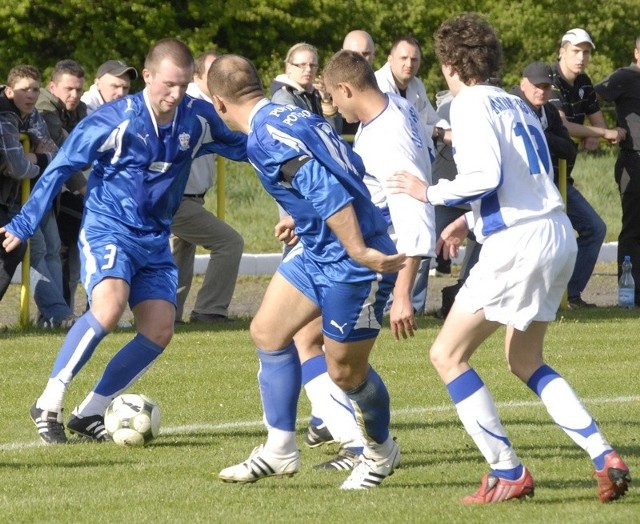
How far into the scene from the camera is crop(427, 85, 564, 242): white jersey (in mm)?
5934

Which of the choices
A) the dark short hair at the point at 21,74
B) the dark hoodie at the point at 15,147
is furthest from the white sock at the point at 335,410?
the dark short hair at the point at 21,74

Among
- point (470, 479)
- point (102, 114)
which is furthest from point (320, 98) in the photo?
point (470, 479)

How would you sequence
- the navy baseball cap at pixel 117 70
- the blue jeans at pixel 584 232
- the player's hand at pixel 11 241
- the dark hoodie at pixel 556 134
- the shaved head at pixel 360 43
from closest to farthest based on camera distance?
the player's hand at pixel 11 241, the navy baseball cap at pixel 117 70, the shaved head at pixel 360 43, the dark hoodie at pixel 556 134, the blue jeans at pixel 584 232

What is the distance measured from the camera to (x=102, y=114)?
7.89 m

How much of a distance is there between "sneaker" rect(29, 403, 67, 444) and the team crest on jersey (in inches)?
61.3

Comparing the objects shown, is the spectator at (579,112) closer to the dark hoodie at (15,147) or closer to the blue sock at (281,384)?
the dark hoodie at (15,147)

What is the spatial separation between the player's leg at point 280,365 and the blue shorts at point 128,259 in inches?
60.5

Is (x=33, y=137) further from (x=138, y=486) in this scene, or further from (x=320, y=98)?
(x=138, y=486)

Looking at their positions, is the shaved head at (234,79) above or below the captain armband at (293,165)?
above

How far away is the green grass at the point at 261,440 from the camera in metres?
6.08

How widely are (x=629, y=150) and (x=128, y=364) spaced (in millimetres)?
7196

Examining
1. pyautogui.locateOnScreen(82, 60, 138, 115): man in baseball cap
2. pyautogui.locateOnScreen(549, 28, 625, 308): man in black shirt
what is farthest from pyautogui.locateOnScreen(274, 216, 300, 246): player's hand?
pyautogui.locateOnScreen(549, 28, 625, 308): man in black shirt

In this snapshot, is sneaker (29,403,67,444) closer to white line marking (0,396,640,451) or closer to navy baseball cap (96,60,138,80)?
white line marking (0,396,640,451)

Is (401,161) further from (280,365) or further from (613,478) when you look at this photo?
(613,478)
